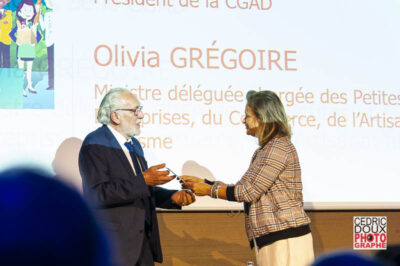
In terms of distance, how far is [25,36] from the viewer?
3.91 m

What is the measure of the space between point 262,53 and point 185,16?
2.04 ft

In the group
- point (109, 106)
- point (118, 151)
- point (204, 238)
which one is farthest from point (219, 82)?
point (118, 151)

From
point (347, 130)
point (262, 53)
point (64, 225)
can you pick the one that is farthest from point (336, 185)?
point (64, 225)

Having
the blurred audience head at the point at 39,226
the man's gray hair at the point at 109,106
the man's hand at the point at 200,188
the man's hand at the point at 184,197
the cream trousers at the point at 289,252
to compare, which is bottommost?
the cream trousers at the point at 289,252

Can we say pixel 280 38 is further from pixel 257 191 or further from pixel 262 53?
pixel 257 191

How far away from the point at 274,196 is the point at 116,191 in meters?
0.78

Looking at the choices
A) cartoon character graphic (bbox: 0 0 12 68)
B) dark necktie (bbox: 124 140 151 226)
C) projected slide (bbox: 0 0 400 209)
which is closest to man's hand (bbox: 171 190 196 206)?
dark necktie (bbox: 124 140 151 226)

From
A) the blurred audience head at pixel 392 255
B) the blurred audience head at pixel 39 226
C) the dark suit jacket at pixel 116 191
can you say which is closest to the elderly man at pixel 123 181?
the dark suit jacket at pixel 116 191

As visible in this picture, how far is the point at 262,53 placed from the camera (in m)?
4.25

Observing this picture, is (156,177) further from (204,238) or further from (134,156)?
(204,238)

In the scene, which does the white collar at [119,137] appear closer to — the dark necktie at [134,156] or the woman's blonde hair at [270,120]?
the dark necktie at [134,156]

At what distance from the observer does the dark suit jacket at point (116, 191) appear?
2762 millimetres

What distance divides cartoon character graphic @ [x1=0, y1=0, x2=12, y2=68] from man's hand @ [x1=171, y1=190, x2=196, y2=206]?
1577mm

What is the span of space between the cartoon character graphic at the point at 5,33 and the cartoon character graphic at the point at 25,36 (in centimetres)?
4
